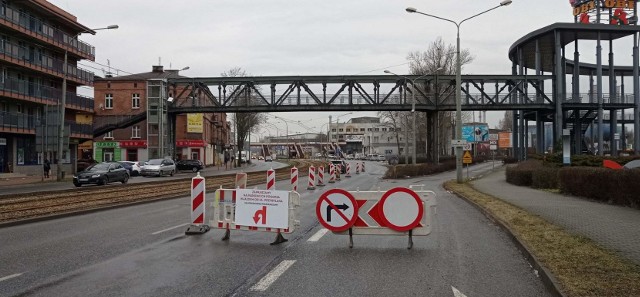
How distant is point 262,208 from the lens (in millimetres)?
10594

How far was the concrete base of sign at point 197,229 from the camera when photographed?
11632 mm

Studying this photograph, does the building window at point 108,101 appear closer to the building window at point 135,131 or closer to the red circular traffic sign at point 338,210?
the building window at point 135,131

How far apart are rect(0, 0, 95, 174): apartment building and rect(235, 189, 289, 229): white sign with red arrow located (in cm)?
3114

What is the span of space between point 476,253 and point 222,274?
4259 mm

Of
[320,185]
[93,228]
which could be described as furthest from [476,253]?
[320,185]

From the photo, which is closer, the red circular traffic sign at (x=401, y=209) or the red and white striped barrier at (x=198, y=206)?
the red circular traffic sign at (x=401, y=209)

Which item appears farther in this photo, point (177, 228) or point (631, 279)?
point (177, 228)

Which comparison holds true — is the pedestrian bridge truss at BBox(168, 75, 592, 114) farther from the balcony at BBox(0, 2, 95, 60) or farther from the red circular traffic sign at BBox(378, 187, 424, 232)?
the red circular traffic sign at BBox(378, 187, 424, 232)

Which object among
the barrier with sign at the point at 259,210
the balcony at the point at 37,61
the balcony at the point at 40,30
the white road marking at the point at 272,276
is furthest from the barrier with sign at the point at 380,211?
the balcony at the point at 37,61

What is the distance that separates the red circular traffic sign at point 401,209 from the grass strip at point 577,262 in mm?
1863

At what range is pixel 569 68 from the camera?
69.4 metres

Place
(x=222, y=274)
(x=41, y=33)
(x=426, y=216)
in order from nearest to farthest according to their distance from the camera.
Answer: (x=222, y=274) → (x=426, y=216) → (x=41, y=33)

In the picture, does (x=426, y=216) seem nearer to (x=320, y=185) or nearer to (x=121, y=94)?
(x=320, y=185)

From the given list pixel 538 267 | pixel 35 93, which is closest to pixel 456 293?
pixel 538 267
